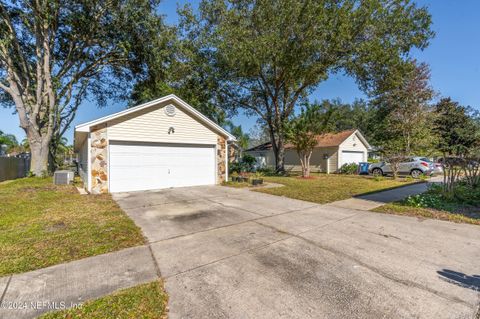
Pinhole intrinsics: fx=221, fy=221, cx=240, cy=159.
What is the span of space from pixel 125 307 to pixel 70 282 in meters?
1.02

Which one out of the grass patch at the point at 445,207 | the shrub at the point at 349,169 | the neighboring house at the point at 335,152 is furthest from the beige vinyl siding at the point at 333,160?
the grass patch at the point at 445,207

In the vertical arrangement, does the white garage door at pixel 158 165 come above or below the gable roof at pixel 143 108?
below

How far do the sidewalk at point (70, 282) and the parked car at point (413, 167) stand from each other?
17.0 metres

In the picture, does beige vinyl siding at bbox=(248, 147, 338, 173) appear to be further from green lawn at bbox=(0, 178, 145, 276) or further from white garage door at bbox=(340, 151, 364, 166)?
green lawn at bbox=(0, 178, 145, 276)

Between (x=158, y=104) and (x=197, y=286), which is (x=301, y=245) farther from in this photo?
(x=158, y=104)

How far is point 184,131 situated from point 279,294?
9.04 meters

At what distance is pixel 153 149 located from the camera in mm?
9750

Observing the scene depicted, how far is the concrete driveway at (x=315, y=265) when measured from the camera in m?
2.23

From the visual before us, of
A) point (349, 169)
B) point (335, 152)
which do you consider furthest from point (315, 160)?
point (349, 169)

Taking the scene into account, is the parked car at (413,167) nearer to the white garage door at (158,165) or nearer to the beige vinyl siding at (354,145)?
the beige vinyl siding at (354,145)

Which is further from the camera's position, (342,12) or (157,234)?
(342,12)

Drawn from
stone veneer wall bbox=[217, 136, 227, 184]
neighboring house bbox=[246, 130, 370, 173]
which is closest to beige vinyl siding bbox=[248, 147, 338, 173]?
neighboring house bbox=[246, 130, 370, 173]

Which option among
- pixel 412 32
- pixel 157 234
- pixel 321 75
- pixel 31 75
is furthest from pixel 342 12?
pixel 31 75

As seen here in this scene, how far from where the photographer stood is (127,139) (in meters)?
9.09
